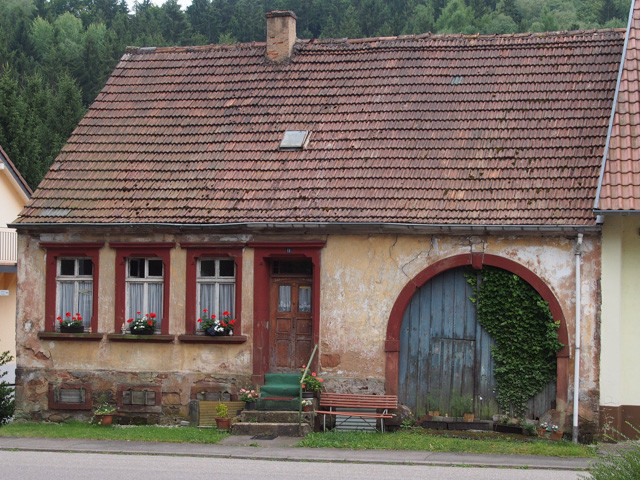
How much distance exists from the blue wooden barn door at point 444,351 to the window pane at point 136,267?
5.16m

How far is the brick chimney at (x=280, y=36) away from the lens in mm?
20828

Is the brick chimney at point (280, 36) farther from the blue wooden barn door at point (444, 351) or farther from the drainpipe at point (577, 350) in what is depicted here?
the drainpipe at point (577, 350)

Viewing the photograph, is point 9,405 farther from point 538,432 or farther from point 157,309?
point 538,432

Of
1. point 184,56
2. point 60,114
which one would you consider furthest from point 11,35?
point 184,56

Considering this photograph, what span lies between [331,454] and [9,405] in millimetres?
7609

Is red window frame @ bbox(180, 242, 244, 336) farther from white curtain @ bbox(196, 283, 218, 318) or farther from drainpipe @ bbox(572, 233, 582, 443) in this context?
drainpipe @ bbox(572, 233, 582, 443)

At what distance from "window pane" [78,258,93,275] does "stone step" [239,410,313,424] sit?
4408mm

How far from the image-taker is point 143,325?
60.0 ft

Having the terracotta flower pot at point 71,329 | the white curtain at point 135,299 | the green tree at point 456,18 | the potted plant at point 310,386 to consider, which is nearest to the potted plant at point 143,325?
the white curtain at point 135,299

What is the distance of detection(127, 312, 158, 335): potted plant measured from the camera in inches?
720

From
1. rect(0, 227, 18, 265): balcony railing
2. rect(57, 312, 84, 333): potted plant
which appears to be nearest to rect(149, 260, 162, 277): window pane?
rect(57, 312, 84, 333): potted plant

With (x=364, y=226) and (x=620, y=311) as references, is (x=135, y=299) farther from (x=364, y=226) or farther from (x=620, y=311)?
(x=620, y=311)

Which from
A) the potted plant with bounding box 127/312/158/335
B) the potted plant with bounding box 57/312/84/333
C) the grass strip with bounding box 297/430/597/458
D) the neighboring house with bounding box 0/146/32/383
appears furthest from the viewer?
the neighboring house with bounding box 0/146/32/383

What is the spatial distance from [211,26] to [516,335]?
6580 centimetres
